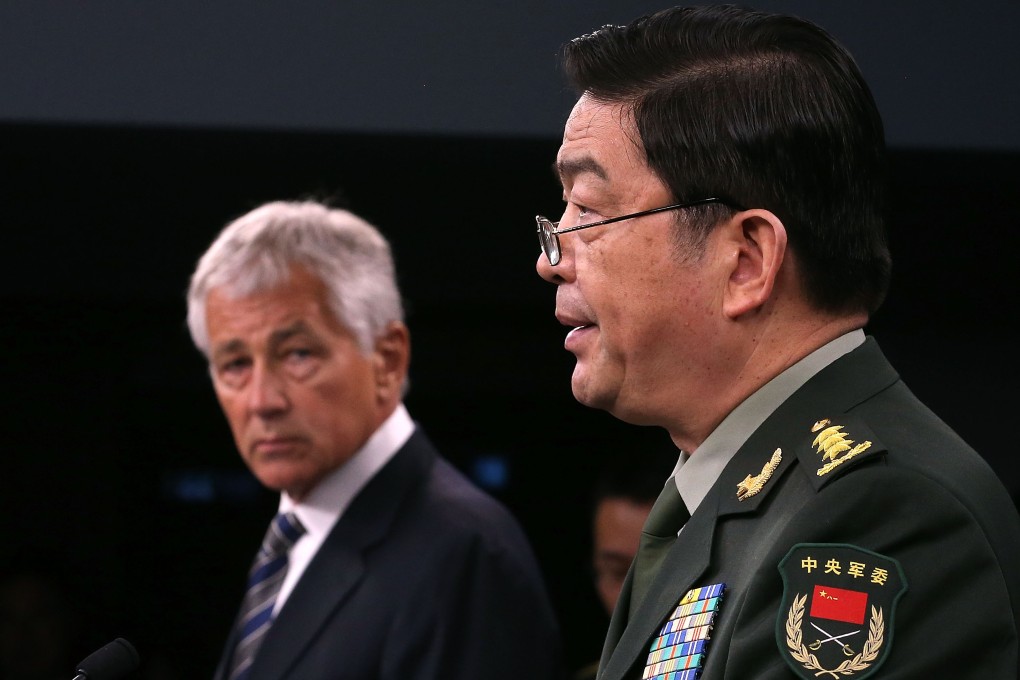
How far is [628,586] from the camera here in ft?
5.28

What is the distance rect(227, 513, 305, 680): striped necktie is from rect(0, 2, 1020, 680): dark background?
0.76 metres

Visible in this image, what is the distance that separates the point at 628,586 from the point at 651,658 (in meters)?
0.22

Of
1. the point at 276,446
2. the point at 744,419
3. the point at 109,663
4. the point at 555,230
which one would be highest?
the point at 555,230

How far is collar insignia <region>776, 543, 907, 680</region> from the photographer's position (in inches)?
45.9

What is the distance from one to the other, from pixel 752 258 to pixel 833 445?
0.23m

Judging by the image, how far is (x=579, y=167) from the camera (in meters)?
1.56

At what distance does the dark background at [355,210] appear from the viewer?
106 inches

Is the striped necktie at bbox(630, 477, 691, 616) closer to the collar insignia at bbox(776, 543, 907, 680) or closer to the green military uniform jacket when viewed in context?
the green military uniform jacket

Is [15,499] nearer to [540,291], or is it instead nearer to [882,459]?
[540,291]

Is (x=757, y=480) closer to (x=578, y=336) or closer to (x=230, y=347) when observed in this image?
(x=578, y=336)

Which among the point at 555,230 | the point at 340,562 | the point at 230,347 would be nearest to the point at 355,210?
the point at 230,347

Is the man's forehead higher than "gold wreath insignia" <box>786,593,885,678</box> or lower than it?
higher

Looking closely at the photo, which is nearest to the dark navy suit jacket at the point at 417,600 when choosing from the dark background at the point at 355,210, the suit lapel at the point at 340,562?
the suit lapel at the point at 340,562

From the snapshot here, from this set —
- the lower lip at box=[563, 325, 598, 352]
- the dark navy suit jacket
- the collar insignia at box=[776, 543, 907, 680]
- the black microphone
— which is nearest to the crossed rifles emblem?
the collar insignia at box=[776, 543, 907, 680]
